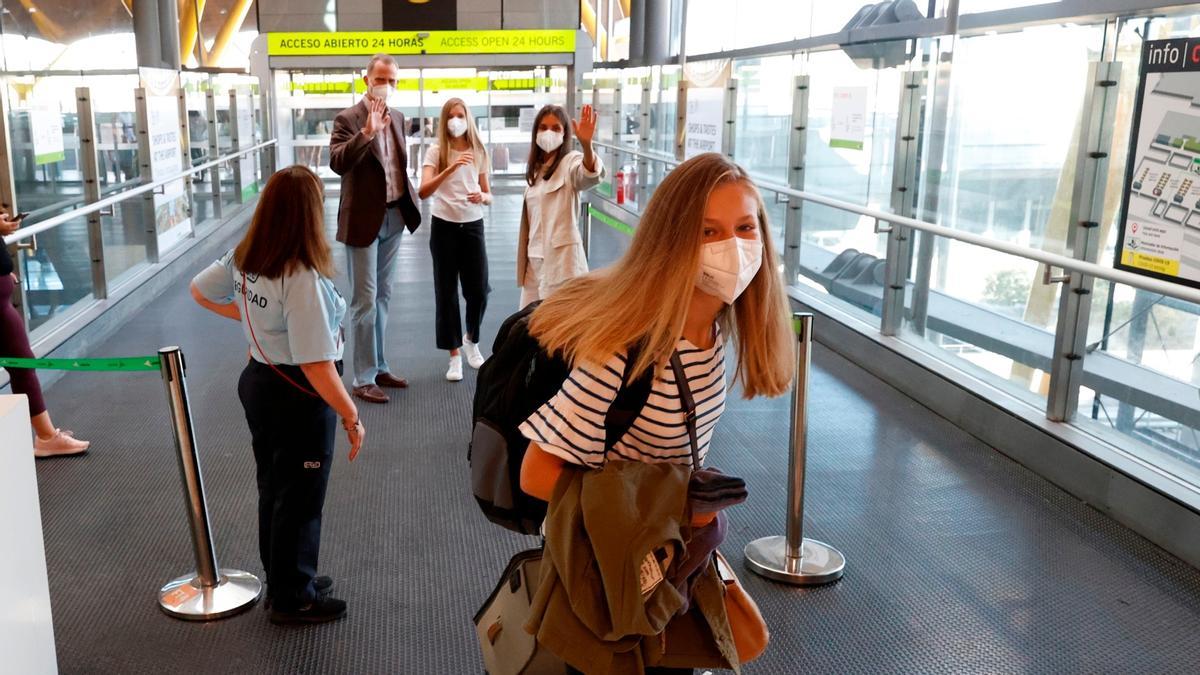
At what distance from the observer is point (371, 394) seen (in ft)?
17.6

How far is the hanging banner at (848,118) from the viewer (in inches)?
271

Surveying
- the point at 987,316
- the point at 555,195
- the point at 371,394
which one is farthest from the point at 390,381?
the point at 987,316

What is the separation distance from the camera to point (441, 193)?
218 inches

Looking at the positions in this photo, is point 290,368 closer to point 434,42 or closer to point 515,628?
point 515,628

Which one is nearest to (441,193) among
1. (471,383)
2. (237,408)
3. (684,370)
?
(471,383)

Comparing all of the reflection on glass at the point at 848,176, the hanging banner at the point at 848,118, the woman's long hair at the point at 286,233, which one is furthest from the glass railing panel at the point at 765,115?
the woman's long hair at the point at 286,233

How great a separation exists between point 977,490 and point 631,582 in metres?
3.11

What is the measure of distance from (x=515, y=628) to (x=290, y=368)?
1.31 meters

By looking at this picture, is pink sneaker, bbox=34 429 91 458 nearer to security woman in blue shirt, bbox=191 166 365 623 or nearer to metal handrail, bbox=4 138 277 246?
metal handrail, bbox=4 138 277 246

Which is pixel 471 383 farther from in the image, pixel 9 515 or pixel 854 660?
pixel 9 515

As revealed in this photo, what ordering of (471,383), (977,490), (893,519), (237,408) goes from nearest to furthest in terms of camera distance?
1. (893,519)
2. (977,490)
3. (237,408)
4. (471,383)

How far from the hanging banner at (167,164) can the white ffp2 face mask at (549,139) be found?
15.7 ft

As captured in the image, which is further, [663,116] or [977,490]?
[663,116]

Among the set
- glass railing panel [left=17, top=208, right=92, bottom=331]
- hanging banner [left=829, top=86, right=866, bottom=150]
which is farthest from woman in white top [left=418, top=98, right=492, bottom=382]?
hanging banner [left=829, top=86, right=866, bottom=150]
